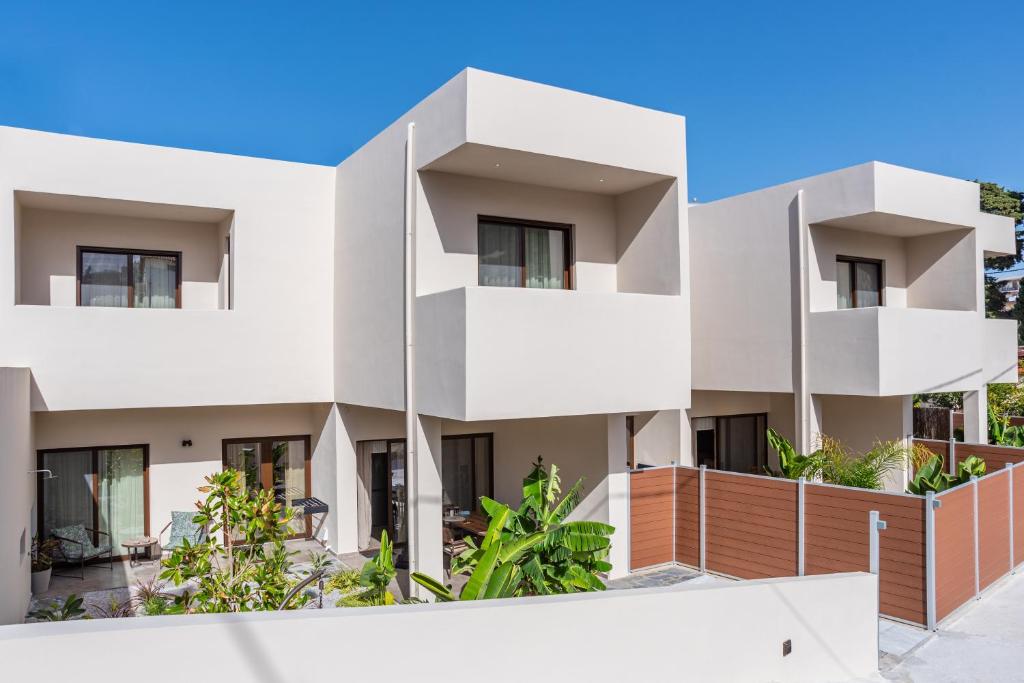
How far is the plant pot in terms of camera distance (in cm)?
1224

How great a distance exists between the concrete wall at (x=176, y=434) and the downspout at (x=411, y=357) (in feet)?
13.5

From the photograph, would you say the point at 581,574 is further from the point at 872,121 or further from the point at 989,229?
the point at 872,121

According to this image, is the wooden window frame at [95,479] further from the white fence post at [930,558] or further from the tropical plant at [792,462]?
the white fence post at [930,558]

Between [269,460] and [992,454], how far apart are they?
51.9 feet

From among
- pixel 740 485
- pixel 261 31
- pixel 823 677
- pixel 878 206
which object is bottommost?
pixel 823 677

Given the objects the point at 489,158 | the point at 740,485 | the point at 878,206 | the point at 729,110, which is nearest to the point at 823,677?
the point at 740,485

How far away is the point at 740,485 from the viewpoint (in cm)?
1257

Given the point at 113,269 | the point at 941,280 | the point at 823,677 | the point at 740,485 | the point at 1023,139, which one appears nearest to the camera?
the point at 823,677

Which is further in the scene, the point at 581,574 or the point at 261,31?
the point at 261,31

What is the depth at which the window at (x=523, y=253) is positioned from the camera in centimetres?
1266

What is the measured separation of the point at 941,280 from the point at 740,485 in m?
9.86

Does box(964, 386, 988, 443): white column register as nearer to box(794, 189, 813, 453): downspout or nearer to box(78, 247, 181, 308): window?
box(794, 189, 813, 453): downspout

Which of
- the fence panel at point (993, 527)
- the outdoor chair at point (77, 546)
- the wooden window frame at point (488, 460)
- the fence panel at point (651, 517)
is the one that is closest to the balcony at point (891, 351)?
the fence panel at point (993, 527)

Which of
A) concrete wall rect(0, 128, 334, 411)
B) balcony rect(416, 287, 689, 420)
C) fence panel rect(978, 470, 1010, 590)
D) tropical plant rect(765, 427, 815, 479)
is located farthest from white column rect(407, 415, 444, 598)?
fence panel rect(978, 470, 1010, 590)
